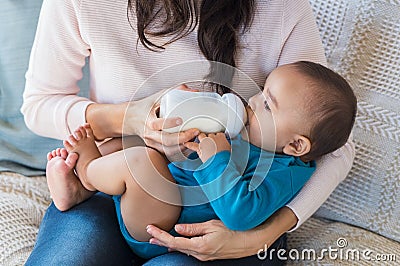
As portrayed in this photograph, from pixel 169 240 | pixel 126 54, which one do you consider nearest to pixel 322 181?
pixel 169 240

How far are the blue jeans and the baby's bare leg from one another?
0.06 meters

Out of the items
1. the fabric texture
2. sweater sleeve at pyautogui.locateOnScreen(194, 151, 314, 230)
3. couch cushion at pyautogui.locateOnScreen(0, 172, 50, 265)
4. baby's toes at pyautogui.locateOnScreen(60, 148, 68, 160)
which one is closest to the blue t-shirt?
sweater sleeve at pyautogui.locateOnScreen(194, 151, 314, 230)

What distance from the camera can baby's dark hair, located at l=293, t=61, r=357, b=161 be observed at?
1.11 meters

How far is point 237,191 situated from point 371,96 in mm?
510

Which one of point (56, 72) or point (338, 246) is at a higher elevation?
point (56, 72)

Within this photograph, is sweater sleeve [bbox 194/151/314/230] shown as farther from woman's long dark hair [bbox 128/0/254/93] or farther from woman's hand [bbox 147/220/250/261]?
woman's long dark hair [bbox 128/0/254/93]

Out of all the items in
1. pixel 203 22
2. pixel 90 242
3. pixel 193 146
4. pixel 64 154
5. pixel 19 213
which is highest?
pixel 203 22

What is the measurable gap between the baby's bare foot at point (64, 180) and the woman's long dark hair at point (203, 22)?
0.89 feet

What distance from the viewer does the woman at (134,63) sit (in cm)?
118

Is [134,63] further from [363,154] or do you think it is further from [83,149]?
[363,154]

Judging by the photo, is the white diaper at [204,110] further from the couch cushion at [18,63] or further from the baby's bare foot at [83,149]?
the couch cushion at [18,63]

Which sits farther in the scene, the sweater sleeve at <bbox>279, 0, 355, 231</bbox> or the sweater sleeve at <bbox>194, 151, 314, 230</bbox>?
the sweater sleeve at <bbox>279, 0, 355, 231</bbox>

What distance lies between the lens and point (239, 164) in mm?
1111

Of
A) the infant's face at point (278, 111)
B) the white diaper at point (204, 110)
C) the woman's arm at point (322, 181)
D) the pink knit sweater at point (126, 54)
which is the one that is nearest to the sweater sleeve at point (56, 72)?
the pink knit sweater at point (126, 54)
